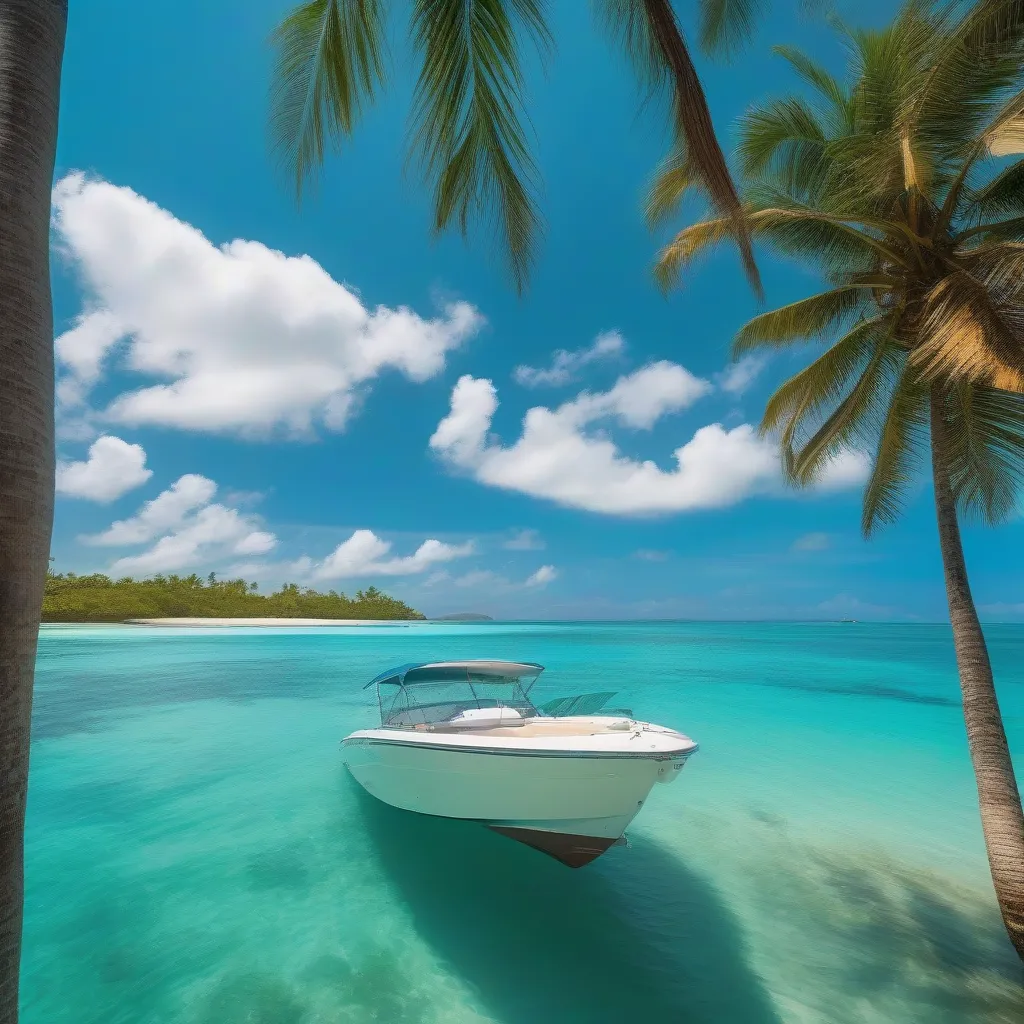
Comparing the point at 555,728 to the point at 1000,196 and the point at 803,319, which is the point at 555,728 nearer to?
the point at 803,319

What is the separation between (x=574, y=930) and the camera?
17.8 ft

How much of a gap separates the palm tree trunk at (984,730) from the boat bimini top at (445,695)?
4.59 m

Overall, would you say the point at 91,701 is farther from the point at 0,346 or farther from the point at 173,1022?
the point at 0,346

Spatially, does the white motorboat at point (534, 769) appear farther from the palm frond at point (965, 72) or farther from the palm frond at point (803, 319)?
the palm frond at point (965, 72)

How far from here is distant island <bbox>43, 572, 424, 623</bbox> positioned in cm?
6719

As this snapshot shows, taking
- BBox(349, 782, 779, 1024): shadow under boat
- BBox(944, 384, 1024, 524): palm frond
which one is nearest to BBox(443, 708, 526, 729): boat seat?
BBox(349, 782, 779, 1024): shadow under boat

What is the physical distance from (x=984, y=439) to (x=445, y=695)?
7.49 meters

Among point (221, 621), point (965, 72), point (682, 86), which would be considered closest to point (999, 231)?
point (965, 72)

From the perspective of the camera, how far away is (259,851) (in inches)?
286

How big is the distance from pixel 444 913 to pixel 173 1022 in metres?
2.41

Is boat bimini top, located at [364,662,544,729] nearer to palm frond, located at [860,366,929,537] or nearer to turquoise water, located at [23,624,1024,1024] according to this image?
turquoise water, located at [23,624,1024,1024]

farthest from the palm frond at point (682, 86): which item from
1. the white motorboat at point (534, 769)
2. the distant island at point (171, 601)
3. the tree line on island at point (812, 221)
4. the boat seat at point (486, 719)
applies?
the distant island at point (171, 601)

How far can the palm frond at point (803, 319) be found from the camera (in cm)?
677

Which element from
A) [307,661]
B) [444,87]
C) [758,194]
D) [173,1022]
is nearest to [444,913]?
[173,1022]
